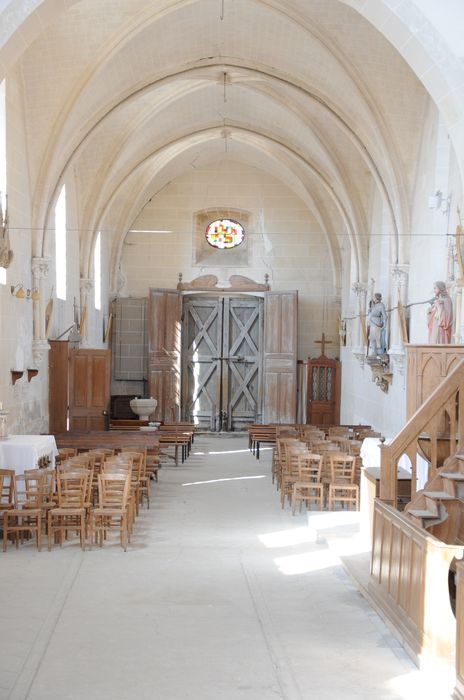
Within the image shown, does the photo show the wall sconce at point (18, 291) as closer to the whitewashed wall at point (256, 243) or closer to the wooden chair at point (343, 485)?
the wooden chair at point (343, 485)

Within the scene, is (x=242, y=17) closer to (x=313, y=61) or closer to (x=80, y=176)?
(x=313, y=61)

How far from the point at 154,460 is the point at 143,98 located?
9046 mm

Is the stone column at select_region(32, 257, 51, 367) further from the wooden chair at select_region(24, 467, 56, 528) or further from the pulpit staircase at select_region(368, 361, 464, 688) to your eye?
the pulpit staircase at select_region(368, 361, 464, 688)

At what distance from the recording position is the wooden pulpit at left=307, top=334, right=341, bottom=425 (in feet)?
82.4

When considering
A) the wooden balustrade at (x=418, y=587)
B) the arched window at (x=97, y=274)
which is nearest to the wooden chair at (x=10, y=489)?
the wooden balustrade at (x=418, y=587)

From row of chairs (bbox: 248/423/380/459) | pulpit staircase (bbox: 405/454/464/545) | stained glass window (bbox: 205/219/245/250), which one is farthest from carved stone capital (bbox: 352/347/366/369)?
pulpit staircase (bbox: 405/454/464/545)

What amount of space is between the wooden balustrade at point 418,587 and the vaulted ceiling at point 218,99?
25.2 ft

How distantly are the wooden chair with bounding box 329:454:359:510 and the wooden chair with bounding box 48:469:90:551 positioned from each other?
352 cm

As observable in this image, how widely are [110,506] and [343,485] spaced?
135 inches

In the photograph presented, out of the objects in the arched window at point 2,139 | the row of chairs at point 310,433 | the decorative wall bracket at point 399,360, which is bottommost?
the row of chairs at point 310,433

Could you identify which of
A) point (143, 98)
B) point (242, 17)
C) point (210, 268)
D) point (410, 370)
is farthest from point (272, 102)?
point (410, 370)

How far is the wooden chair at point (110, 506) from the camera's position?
33.0ft

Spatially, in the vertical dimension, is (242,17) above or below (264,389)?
above

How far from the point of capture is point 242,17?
16.4 meters
